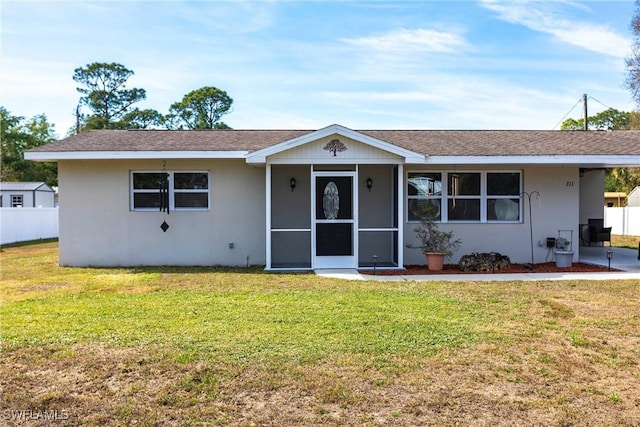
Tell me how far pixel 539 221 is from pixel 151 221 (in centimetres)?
940

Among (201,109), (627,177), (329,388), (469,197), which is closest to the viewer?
(329,388)

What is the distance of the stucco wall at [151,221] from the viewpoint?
11672 mm

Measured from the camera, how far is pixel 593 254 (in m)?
14.0

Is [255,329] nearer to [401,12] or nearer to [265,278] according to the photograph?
[265,278]

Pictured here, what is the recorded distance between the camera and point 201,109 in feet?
146

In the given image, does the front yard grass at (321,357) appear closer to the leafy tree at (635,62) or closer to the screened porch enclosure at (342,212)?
the screened porch enclosure at (342,212)

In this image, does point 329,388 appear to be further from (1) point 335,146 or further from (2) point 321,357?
(1) point 335,146

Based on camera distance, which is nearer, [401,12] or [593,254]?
[401,12]

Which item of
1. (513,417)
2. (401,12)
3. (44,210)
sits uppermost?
(401,12)

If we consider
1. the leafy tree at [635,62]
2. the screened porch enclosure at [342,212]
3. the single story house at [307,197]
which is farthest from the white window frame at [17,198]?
the leafy tree at [635,62]

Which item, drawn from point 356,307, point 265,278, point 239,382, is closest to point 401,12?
point 265,278

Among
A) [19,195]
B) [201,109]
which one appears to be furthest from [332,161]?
[201,109]

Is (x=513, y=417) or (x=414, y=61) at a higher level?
(x=414, y=61)

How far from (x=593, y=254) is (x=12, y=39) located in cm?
1498
